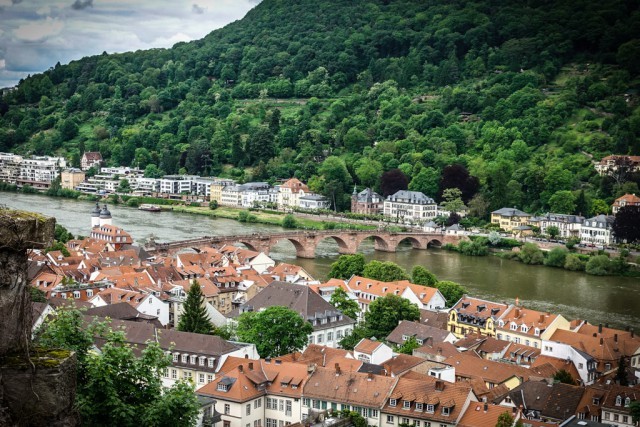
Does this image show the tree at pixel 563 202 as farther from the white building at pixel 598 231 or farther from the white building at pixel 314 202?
the white building at pixel 314 202

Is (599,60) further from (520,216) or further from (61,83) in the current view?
(61,83)

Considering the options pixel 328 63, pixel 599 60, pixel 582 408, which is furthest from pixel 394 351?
pixel 328 63

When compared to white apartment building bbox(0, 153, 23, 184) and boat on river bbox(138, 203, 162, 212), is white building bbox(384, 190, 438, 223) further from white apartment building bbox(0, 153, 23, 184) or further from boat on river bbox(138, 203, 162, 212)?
white apartment building bbox(0, 153, 23, 184)

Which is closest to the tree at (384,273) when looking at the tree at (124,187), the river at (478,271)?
the river at (478,271)

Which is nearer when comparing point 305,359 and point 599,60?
point 305,359


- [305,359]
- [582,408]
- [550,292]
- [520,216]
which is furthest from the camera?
[520,216]
